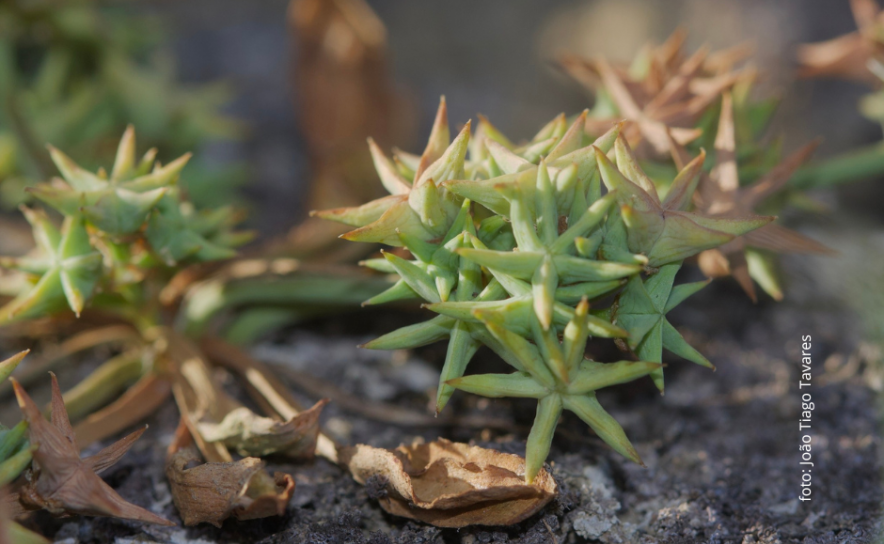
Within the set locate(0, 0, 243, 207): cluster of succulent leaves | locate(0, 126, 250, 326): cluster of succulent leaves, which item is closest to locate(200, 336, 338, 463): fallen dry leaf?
locate(0, 126, 250, 326): cluster of succulent leaves

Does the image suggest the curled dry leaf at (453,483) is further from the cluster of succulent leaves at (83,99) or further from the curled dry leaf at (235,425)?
the cluster of succulent leaves at (83,99)

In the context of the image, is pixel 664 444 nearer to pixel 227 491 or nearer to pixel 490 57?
pixel 227 491

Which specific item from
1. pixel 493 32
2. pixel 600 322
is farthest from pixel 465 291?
pixel 493 32

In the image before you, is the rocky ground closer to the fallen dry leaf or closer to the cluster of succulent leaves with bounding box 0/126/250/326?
the fallen dry leaf

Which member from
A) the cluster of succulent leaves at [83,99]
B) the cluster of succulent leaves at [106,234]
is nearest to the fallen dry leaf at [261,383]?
the cluster of succulent leaves at [106,234]

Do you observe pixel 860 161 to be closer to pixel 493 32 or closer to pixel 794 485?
pixel 794 485
